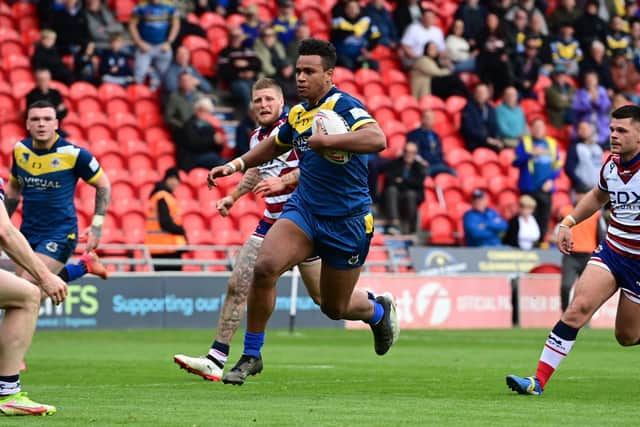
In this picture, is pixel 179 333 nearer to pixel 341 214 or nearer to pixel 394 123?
pixel 394 123

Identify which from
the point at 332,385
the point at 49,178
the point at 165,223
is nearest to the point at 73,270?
the point at 49,178

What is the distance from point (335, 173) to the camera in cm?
1066

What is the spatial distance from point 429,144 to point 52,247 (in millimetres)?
14381

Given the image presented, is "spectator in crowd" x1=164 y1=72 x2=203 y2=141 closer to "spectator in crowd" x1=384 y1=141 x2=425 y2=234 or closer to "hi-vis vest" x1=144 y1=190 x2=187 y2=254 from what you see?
"hi-vis vest" x1=144 y1=190 x2=187 y2=254

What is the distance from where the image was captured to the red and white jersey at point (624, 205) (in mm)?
10727

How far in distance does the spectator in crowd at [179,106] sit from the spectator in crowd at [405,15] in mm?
7131

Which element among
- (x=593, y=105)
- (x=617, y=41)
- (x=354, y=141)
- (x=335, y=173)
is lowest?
(x=593, y=105)

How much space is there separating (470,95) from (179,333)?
37.9 feet

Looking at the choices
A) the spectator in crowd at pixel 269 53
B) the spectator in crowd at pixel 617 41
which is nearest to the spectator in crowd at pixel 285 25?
the spectator in crowd at pixel 269 53

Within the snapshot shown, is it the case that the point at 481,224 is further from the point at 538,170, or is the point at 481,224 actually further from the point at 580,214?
the point at 580,214

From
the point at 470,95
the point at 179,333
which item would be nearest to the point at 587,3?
the point at 470,95

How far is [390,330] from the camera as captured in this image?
12242 mm

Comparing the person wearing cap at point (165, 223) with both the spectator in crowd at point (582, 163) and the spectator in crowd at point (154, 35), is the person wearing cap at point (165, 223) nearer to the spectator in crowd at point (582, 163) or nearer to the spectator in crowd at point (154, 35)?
the spectator in crowd at point (154, 35)

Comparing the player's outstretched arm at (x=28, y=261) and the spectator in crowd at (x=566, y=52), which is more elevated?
the spectator in crowd at (x=566, y=52)
